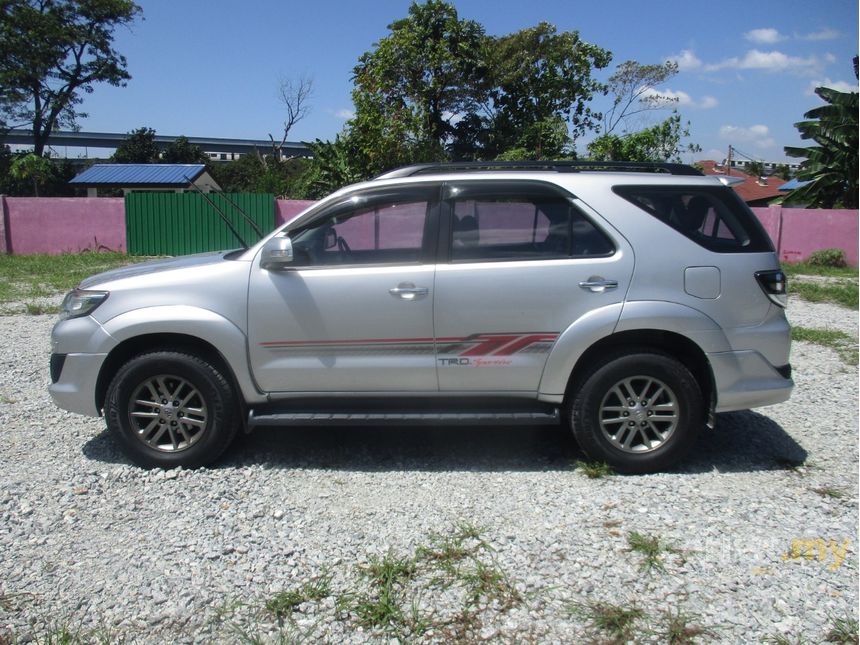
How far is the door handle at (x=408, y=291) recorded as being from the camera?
14.9 feet

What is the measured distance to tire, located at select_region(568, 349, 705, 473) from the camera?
4.55 m

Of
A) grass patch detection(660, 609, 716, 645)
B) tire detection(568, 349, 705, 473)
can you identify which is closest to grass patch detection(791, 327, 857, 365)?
tire detection(568, 349, 705, 473)

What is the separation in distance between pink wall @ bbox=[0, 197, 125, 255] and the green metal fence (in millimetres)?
378

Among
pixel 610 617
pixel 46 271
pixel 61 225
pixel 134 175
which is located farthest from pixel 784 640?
pixel 134 175

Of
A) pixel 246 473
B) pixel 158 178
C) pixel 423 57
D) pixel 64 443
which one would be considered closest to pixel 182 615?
pixel 246 473

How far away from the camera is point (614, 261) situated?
14.9ft

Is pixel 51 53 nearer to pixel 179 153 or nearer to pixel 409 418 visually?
pixel 179 153

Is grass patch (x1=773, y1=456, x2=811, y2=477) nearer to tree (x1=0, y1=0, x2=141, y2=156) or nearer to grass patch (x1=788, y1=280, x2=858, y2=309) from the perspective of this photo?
grass patch (x1=788, y1=280, x2=858, y2=309)

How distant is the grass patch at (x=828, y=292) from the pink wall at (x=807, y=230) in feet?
19.0

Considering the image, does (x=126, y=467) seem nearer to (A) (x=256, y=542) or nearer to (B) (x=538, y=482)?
(A) (x=256, y=542)

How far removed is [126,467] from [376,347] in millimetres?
1839

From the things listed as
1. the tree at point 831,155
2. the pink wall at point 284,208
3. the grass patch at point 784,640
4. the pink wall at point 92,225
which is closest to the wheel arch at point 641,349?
the grass patch at point 784,640

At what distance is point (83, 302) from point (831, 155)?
1012 inches

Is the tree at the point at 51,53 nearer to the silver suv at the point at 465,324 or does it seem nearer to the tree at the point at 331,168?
the tree at the point at 331,168
